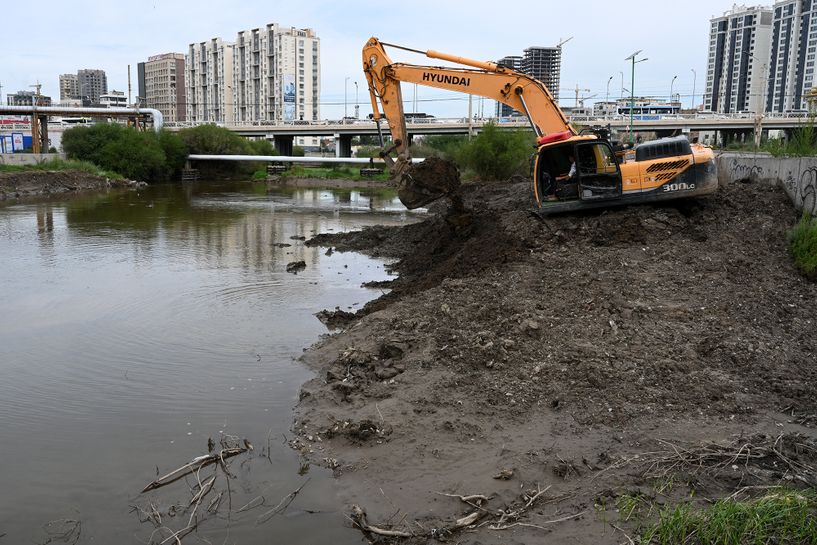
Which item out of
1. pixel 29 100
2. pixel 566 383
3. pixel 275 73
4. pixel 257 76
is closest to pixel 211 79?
pixel 257 76

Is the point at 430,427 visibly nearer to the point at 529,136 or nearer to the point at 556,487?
the point at 556,487

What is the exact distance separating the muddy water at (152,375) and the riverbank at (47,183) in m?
23.7

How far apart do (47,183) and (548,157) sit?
4271 cm

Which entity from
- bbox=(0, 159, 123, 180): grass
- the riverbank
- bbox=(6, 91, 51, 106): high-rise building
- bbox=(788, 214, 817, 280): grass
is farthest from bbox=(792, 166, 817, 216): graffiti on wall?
bbox=(6, 91, 51, 106): high-rise building

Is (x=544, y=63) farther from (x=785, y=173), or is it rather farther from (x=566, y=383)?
(x=566, y=383)

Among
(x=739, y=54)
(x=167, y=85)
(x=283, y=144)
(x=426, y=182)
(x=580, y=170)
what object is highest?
(x=167, y=85)

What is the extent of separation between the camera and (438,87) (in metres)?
18.0

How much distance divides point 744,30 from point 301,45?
86.6m

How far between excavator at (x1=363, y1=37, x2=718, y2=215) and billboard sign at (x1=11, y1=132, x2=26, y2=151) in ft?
212

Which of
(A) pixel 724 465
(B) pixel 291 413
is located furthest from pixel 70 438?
(A) pixel 724 465

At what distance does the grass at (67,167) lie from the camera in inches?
1928

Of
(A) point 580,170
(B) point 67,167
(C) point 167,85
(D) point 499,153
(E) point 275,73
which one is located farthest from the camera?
(C) point 167,85

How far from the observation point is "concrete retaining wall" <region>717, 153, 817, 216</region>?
Result: 1461cm

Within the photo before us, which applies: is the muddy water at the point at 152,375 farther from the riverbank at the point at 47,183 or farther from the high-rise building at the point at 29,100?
the high-rise building at the point at 29,100
